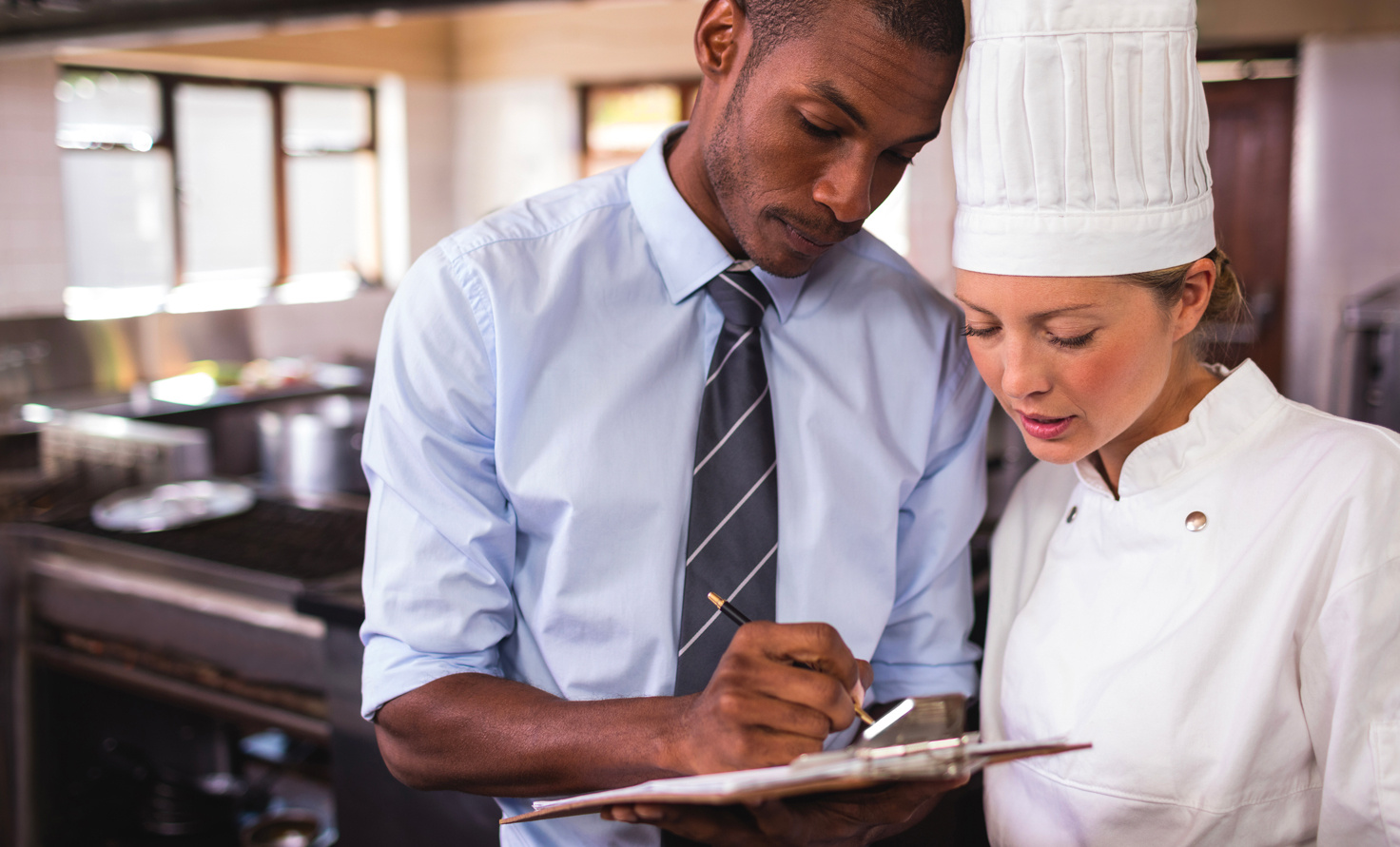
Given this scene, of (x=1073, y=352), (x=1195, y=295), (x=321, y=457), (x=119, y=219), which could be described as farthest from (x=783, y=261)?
(x=119, y=219)

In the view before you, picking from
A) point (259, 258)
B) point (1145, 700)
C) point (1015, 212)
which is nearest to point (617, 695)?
point (1145, 700)

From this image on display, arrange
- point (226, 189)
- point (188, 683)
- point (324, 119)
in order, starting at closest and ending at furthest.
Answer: point (188, 683), point (226, 189), point (324, 119)

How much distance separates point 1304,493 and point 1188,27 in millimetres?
508

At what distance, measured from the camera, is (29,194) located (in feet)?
19.4

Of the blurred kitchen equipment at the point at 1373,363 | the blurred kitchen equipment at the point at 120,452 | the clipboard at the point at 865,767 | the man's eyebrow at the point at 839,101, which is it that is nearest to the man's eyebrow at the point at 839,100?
the man's eyebrow at the point at 839,101

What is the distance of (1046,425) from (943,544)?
1.09 ft

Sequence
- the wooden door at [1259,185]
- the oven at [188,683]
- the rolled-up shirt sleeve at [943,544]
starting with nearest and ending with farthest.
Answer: the rolled-up shirt sleeve at [943,544]
the oven at [188,683]
the wooden door at [1259,185]

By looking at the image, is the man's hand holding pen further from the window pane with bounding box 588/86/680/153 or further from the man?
the window pane with bounding box 588/86/680/153

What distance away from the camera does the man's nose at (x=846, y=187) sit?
1.26 m

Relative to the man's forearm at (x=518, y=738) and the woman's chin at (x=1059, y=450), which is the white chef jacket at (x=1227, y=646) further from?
the man's forearm at (x=518, y=738)

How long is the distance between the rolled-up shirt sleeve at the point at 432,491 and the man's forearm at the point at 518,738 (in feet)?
0.12

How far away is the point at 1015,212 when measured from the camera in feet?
3.96

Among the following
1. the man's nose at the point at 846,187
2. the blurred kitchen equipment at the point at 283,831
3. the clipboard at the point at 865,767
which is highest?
the man's nose at the point at 846,187

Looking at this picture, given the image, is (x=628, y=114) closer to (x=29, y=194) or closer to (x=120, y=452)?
(x=29, y=194)
